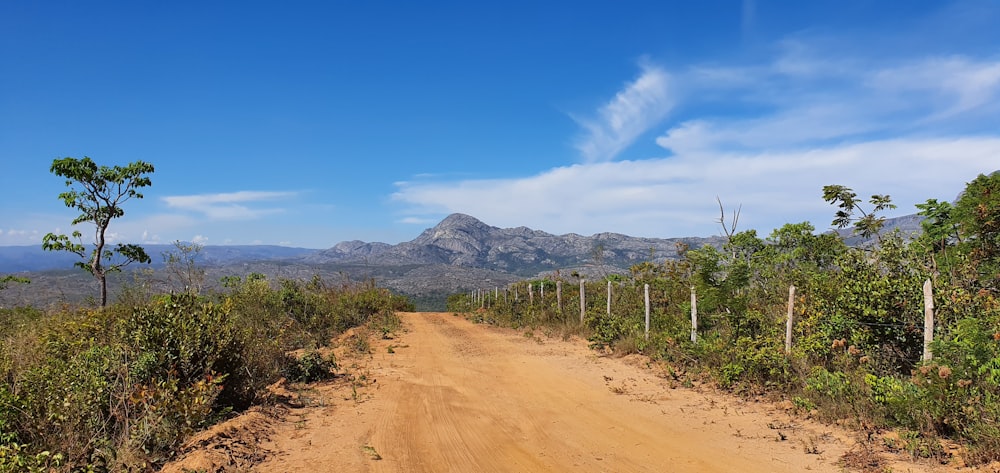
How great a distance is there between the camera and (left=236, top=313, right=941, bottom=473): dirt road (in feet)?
18.2

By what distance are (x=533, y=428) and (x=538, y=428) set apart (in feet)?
0.23

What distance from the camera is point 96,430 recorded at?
4938 millimetres

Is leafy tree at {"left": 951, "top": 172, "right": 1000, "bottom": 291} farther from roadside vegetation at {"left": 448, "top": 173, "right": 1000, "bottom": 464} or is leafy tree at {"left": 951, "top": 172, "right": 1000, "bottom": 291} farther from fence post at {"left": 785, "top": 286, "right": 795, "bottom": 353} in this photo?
fence post at {"left": 785, "top": 286, "right": 795, "bottom": 353}

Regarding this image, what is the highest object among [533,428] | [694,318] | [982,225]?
[982,225]

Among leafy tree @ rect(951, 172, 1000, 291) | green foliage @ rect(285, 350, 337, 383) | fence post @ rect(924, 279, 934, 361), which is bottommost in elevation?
green foliage @ rect(285, 350, 337, 383)

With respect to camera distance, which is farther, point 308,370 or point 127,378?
point 308,370

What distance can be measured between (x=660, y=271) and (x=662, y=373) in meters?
10.4

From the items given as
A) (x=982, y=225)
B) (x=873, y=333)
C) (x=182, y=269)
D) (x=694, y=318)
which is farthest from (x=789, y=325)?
(x=182, y=269)

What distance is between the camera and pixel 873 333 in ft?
24.3

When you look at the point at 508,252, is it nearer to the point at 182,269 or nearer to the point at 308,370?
the point at 182,269

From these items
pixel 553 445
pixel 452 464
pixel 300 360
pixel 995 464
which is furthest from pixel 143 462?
pixel 995 464

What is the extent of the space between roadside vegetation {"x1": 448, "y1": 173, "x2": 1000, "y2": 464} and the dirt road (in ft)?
2.05

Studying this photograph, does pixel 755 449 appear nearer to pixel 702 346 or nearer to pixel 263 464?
pixel 702 346

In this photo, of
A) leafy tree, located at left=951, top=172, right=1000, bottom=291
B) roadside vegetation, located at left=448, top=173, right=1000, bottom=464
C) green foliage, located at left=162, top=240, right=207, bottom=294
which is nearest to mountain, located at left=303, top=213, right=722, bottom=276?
roadside vegetation, located at left=448, top=173, right=1000, bottom=464
